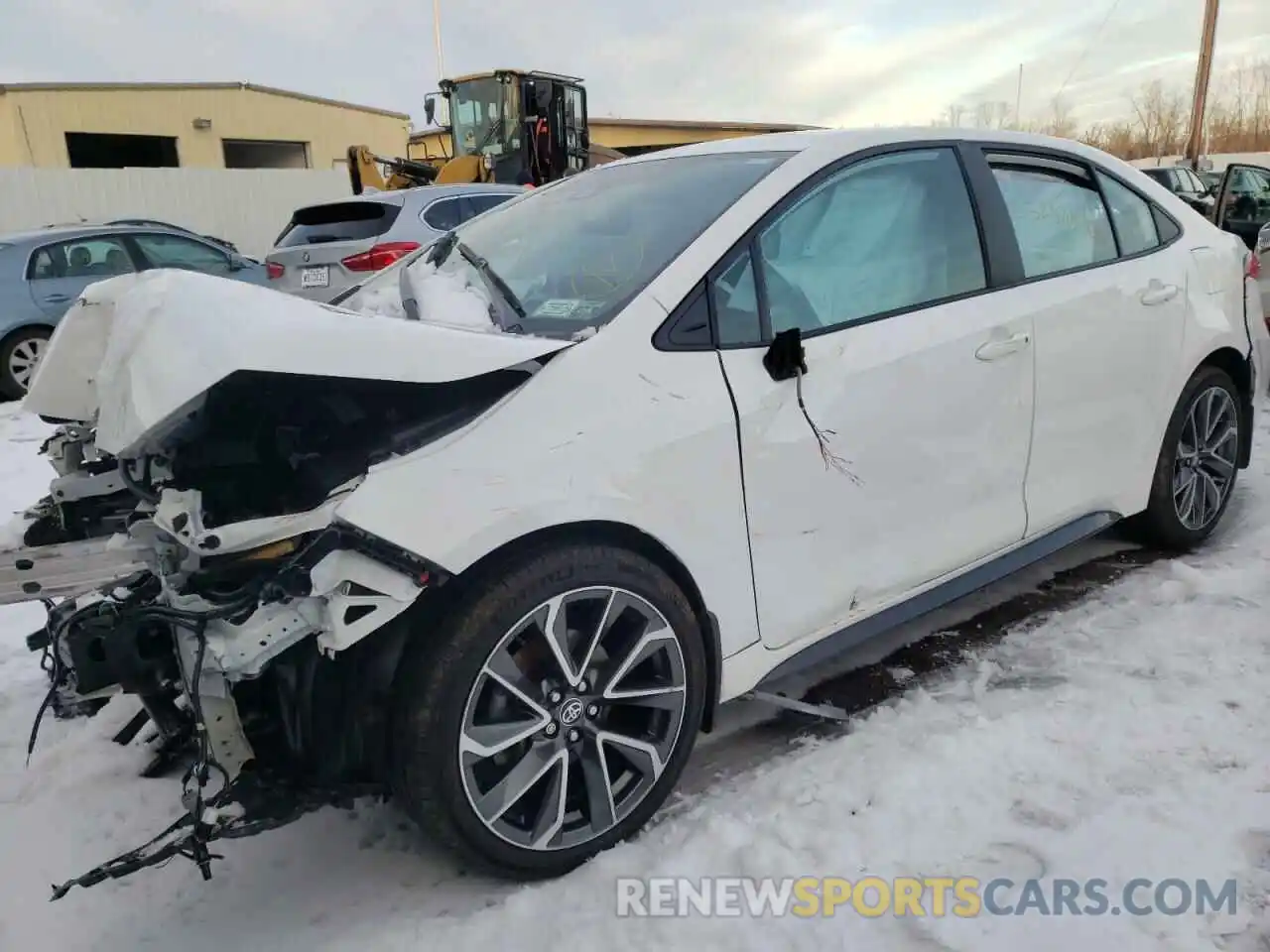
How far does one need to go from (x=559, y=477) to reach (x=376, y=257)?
634 cm

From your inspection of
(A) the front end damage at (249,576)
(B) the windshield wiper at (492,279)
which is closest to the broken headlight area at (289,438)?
(A) the front end damage at (249,576)

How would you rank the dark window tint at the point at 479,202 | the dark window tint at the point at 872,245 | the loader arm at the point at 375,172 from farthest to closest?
the loader arm at the point at 375,172
the dark window tint at the point at 479,202
the dark window tint at the point at 872,245

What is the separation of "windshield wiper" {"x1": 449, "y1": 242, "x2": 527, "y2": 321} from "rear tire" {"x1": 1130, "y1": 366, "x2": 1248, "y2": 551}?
8.54ft

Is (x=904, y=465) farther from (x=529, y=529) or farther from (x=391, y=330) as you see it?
(x=391, y=330)

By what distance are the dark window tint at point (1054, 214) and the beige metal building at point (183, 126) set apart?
22.0m

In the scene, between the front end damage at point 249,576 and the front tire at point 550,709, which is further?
the front tire at point 550,709

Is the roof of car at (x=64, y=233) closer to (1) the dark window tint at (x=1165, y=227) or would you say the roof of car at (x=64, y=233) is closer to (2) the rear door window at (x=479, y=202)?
(2) the rear door window at (x=479, y=202)

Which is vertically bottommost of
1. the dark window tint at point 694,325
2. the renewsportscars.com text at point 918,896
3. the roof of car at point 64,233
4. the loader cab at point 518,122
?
the renewsportscars.com text at point 918,896

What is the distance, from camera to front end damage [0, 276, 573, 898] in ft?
6.45

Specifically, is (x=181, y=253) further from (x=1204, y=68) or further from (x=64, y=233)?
(x=1204, y=68)

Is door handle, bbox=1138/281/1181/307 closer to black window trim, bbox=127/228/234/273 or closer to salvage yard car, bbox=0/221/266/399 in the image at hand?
salvage yard car, bbox=0/221/266/399

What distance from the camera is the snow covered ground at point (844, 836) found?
6.87 ft

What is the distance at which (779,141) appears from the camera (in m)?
3.00

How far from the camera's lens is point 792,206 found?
105 inches
